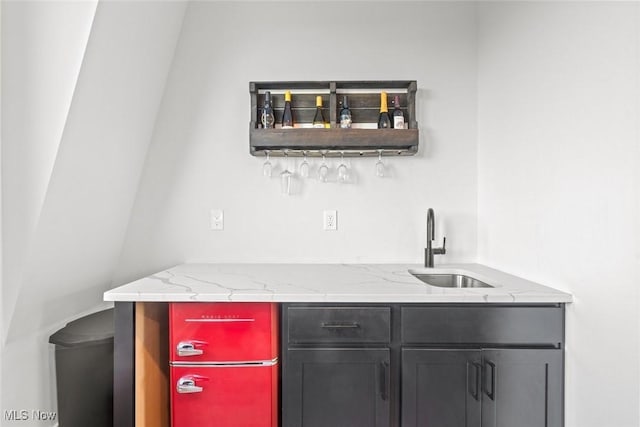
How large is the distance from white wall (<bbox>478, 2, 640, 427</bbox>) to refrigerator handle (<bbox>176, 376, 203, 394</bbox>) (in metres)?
1.32

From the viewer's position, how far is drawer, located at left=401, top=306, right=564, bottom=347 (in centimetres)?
134

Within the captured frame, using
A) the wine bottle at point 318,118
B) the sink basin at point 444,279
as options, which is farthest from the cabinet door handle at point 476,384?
the wine bottle at point 318,118

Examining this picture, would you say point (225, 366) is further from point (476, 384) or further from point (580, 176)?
point (580, 176)

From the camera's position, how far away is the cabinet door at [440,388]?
4.42ft

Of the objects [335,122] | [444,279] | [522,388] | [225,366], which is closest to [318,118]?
[335,122]

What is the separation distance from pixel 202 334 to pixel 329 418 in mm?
556

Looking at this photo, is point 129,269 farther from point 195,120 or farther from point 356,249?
point 356,249

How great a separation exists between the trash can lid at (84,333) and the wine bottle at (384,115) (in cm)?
161

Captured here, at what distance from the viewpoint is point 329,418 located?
4.49 ft

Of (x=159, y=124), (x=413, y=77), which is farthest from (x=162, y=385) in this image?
(x=413, y=77)

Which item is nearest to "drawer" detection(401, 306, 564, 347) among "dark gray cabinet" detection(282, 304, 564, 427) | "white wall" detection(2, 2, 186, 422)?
"dark gray cabinet" detection(282, 304, 564, 427)

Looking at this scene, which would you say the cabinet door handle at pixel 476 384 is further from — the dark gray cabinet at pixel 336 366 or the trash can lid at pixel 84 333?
the trash can lid at pixel 84 333

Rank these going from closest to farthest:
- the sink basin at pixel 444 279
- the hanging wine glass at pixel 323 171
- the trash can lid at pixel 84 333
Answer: the trash can lid at pixel 84 333 → the sink basin at pixel 444 279 → the hanging wine glass at pixel 323 171

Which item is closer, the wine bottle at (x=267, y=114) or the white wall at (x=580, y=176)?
the white wall at (x=580, y=176)
